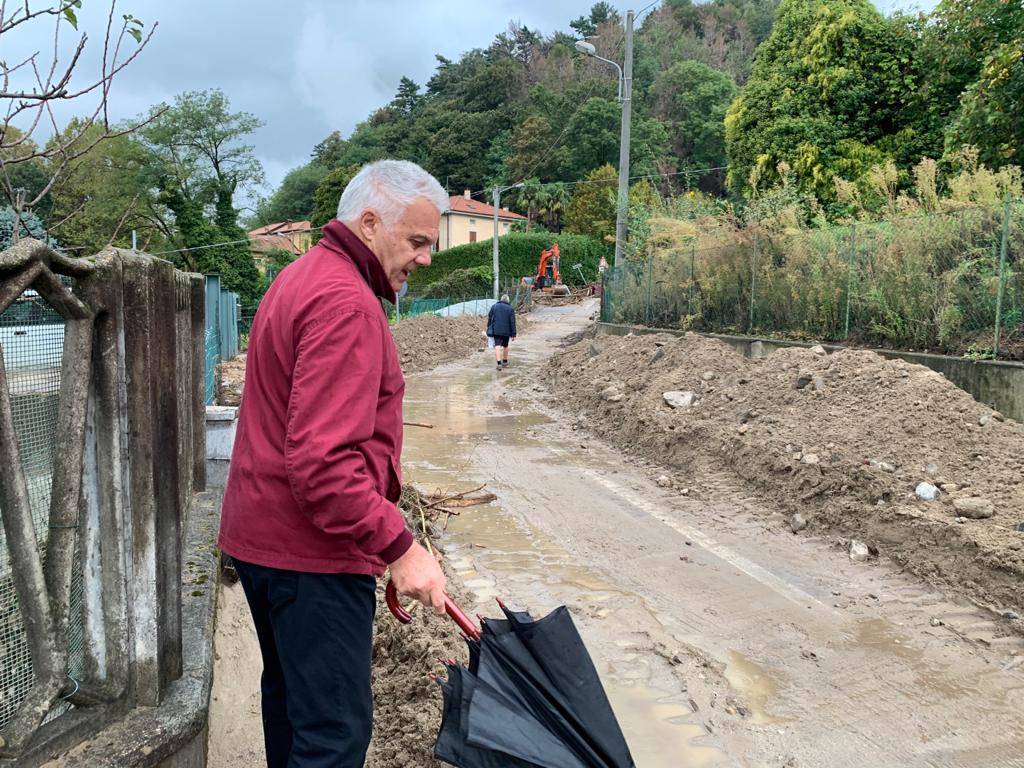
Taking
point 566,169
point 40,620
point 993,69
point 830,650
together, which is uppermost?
point 566,169

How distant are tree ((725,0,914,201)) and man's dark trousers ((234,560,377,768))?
18580 millimetres

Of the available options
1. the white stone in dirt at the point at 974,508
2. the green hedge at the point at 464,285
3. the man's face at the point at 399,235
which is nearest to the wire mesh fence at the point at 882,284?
the white stone in dirt at the point at 974,508

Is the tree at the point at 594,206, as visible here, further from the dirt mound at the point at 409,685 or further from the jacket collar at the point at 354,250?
the jacket collar at the point at 354,250

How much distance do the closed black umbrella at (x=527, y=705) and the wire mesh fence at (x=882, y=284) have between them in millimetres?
7788

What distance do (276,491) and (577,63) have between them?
82.1m

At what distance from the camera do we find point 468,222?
6638cm

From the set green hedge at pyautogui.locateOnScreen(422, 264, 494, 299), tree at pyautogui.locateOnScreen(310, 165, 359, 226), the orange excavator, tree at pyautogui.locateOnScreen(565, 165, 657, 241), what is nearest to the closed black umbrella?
the orange excavator

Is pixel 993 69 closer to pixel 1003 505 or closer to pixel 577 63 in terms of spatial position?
pixel 1003 505

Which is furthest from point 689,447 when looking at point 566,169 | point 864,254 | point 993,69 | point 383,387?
point 566,169

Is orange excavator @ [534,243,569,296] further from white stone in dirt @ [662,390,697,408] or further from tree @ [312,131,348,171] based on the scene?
tree @ [312,131,348,171]

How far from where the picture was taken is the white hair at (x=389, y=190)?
7.72 ft

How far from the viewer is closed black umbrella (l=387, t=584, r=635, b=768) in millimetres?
2121

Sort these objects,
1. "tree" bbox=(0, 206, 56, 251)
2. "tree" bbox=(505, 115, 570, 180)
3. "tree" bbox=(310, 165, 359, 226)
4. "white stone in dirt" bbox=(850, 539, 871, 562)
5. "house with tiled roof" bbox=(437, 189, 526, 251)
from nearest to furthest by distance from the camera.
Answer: "tree" bbox=(0, 206, 56, 251), "white stone in dirt" bbox=(850, 539, 871, 562), "tree" bbox=(505, 115, 570, 180), "house with tiled roof" bbox=(437, 189, 526, 251), "tree" bbox=(310, 165, 359, 226)

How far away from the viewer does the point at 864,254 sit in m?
11.0
